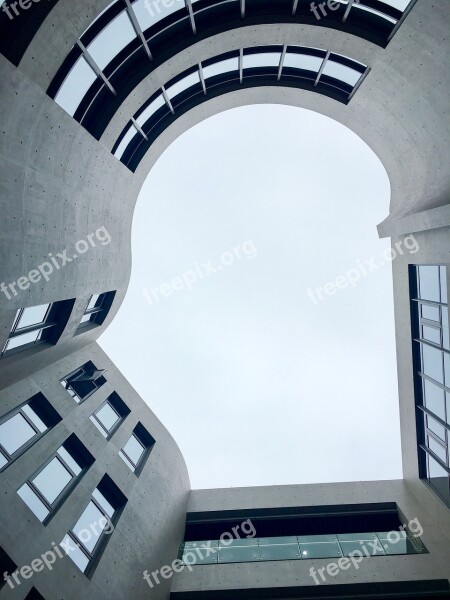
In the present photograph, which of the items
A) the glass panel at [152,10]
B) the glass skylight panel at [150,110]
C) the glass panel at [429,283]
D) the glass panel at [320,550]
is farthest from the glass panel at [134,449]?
the glass panel at [152,10]

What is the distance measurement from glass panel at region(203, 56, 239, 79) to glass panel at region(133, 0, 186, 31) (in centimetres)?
366

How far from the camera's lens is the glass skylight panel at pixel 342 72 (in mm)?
16281

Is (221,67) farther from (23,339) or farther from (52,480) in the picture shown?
(52,480)

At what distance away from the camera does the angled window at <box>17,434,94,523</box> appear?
11430mm

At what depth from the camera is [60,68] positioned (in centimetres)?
1081

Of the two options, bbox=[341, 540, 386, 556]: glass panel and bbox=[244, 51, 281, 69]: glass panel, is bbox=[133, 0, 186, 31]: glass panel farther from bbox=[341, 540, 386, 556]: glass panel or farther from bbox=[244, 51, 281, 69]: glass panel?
bbox=[341, 540, 386, 556]: glass panel

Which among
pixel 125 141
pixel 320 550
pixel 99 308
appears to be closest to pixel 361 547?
pixel 320 550

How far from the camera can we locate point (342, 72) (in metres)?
16.7

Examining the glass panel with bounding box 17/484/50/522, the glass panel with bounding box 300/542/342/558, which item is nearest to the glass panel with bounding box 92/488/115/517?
the glass panel with bounding box 17/484/50/522

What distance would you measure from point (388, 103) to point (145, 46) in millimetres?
9370

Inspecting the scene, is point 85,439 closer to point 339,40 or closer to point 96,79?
point 96,79

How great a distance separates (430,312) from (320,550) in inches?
422

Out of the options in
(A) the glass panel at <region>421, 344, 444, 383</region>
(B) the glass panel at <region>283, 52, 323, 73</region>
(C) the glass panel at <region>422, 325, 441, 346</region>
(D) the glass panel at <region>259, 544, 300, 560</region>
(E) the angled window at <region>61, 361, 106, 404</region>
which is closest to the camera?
(C) the glass panel at <region>422, 325, 441, 346</region>

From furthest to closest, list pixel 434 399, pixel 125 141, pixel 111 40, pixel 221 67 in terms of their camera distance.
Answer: pixel 221 67 → pixel 125 141 → pixel 434 399 → pixel 111 40
